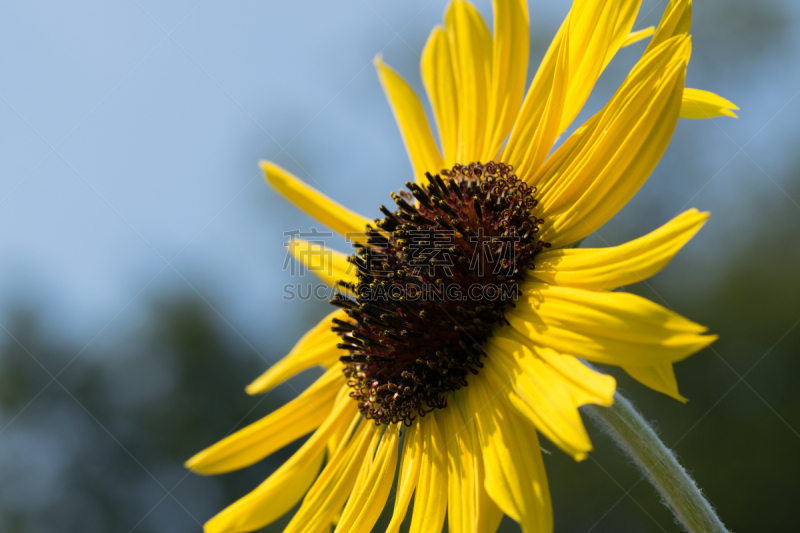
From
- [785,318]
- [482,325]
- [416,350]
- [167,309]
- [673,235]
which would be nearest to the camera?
[673,235]

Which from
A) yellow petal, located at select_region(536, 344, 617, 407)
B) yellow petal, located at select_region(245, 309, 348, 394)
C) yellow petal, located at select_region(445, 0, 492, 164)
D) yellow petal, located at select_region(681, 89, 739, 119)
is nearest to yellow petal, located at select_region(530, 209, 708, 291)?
yellow petal, located at select_region(536, 344, 617, 407)

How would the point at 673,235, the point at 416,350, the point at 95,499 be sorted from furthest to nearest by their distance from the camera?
the point at 95,499, the point at 416,350, the point at 673,235

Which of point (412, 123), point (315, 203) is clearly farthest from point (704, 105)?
point (315, 203)

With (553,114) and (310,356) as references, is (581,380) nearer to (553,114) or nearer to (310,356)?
(553,114)

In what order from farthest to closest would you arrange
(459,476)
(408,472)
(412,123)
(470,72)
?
(412,123), (470,72), (408,472), (459,476)

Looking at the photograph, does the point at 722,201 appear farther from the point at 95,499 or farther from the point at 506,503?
the point at 95,499

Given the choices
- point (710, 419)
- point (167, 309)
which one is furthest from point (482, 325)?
point (167, 309)
